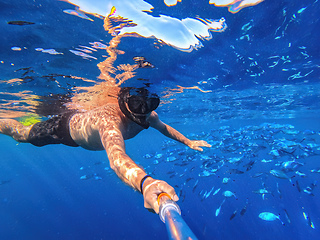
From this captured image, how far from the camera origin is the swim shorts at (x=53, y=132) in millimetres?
5488

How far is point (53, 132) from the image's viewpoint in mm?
5551

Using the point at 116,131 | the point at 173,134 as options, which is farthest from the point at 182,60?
the point at 116,131

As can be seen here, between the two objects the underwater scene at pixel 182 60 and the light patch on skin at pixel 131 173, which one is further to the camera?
the underwater scene at pixel 182 60

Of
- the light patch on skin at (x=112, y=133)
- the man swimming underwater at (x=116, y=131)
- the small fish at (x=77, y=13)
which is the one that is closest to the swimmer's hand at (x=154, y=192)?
the man swimming underwater at (x=116, y=131)

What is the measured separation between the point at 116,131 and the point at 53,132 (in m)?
3.78

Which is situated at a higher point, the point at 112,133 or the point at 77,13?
the point at 77,13

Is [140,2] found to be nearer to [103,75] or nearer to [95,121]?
[95,121]

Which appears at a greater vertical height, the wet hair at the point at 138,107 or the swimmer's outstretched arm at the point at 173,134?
the wet hair at the point at 138,107

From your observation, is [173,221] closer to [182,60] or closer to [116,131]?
[116,131]

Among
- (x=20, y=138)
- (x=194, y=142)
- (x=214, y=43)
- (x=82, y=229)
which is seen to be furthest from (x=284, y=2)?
(x=82, y=229)

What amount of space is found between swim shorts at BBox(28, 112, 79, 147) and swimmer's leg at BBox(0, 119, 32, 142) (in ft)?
1.34

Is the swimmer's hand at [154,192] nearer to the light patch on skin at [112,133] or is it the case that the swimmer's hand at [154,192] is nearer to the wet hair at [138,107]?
the light patch on skin at [112,133]

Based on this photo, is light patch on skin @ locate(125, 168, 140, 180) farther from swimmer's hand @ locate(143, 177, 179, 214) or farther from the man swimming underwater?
swimmer's hand @ locate(143, 177, 179, 214)

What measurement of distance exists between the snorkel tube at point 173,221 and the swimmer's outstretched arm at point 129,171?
0.31ft
